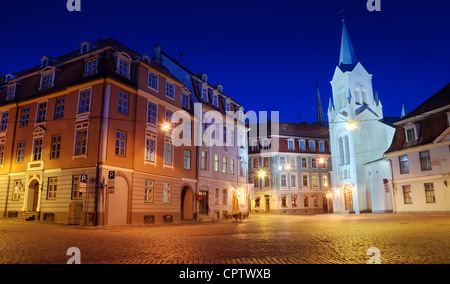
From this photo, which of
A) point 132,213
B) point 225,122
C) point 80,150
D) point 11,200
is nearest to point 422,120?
point 225,122

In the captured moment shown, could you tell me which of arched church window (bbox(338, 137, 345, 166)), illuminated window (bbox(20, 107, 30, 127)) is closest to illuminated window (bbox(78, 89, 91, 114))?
illuminated window (bbox(20, 107, 30, 127))

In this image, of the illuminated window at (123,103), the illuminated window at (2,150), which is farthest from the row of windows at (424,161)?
the illuminated window at (2,150)

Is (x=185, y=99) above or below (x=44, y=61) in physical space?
below

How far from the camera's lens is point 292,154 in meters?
64.1

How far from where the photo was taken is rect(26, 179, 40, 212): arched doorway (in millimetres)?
26125

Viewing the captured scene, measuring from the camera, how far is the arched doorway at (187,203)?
31789 mm

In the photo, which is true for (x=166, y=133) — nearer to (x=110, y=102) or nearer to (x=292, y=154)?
(x=110, y=102)

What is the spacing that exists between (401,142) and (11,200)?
127ft

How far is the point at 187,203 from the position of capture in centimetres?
3216

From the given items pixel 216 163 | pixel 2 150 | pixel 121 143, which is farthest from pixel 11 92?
pixel 216 163

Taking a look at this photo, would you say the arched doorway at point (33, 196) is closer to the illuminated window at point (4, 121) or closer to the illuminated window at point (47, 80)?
the illuminated window at point (4, 121)

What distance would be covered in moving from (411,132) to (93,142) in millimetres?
A: 31689

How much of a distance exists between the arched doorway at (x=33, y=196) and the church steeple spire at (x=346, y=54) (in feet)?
159

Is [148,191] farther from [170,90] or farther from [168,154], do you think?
[170,90]
